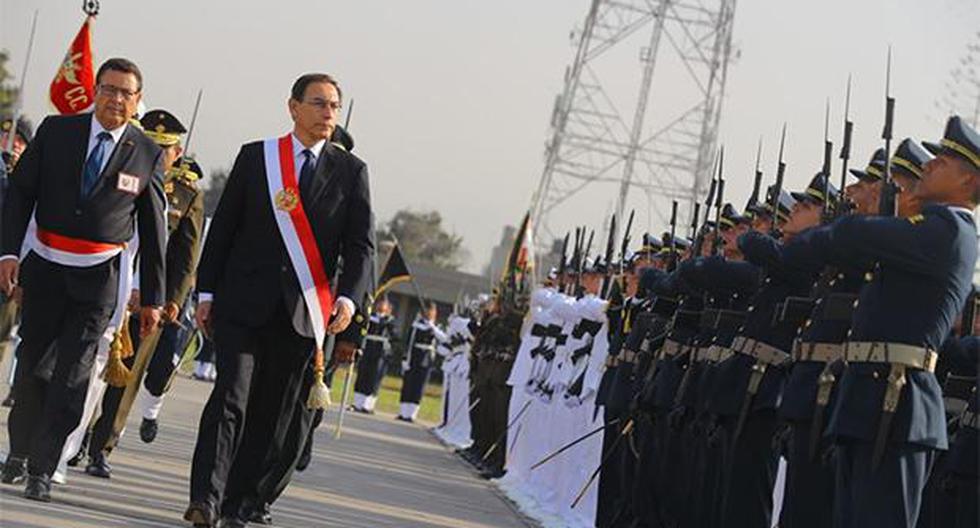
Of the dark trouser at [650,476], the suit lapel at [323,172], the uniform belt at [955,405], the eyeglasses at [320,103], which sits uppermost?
the eyeglasses at [320,103]

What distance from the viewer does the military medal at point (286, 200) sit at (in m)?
8.62

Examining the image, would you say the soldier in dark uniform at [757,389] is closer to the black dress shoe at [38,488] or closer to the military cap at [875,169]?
the military cap at [875,169]

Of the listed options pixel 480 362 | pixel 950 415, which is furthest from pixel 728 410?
pixel 480 362

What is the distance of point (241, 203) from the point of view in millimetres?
8758

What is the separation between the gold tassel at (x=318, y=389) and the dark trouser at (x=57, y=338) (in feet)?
3.28

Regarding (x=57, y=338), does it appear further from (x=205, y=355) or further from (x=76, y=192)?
(x=205, y=355)

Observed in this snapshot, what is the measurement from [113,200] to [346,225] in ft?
3.54

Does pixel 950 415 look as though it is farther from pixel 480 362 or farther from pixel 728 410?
pixel 480 362

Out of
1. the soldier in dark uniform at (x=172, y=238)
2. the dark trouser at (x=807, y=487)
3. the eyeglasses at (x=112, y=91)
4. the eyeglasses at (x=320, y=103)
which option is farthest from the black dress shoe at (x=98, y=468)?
the dark trouser at (x=807, y=487)

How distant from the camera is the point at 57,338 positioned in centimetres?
871

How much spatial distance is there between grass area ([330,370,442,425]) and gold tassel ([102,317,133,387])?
710 inches

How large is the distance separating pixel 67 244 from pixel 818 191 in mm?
3689

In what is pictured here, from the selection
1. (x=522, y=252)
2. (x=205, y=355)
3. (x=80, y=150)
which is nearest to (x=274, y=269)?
(x=80, y=150)

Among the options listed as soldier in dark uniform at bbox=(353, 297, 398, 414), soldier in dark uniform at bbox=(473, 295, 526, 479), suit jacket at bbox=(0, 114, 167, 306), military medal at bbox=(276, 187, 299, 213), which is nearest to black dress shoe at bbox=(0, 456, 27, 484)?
suit jacket at bbox=(0, 114, 167, 306)
